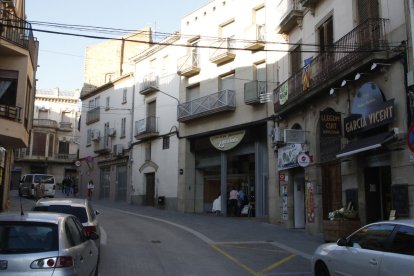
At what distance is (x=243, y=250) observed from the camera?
14.5m

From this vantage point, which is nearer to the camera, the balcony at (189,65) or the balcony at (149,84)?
the balcony at (189,65)

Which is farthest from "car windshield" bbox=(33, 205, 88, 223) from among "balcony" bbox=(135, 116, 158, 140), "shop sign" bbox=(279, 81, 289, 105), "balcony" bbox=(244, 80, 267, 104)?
"balcony" bbox=(135, 116, 158, 140)

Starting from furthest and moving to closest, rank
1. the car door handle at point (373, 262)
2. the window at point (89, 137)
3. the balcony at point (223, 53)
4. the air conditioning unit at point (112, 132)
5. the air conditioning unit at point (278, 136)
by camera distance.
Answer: the window at point (89, 137) → the air conditioning unit at point (112, 132) → the balcony at point (223, 53) → the air conditioning unit at point (278, 136) → the car door handle at point (373, 262)

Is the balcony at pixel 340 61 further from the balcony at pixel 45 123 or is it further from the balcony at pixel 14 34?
the balcony at pixel 45 123

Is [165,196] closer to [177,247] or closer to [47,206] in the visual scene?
[177,247]

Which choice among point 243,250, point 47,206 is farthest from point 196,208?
point 47,206

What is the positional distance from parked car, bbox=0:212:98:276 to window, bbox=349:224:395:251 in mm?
4419

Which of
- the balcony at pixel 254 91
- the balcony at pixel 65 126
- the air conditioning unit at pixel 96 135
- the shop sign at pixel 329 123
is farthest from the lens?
the balcony at pixel 65 126

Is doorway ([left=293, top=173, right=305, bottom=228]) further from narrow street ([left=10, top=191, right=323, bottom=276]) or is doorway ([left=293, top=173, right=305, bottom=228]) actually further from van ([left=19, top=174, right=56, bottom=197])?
van ([left=19, top=174, right=56, bottom=197])

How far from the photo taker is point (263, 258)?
42.9ft

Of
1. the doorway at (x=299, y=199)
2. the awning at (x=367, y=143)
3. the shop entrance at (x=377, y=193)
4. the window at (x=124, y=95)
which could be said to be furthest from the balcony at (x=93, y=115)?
the shop entrance at (x=377, y=193)

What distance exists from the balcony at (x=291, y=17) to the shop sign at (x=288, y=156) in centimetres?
546

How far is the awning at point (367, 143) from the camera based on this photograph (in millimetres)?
13377

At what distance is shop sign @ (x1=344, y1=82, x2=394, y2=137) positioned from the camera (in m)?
13.8
